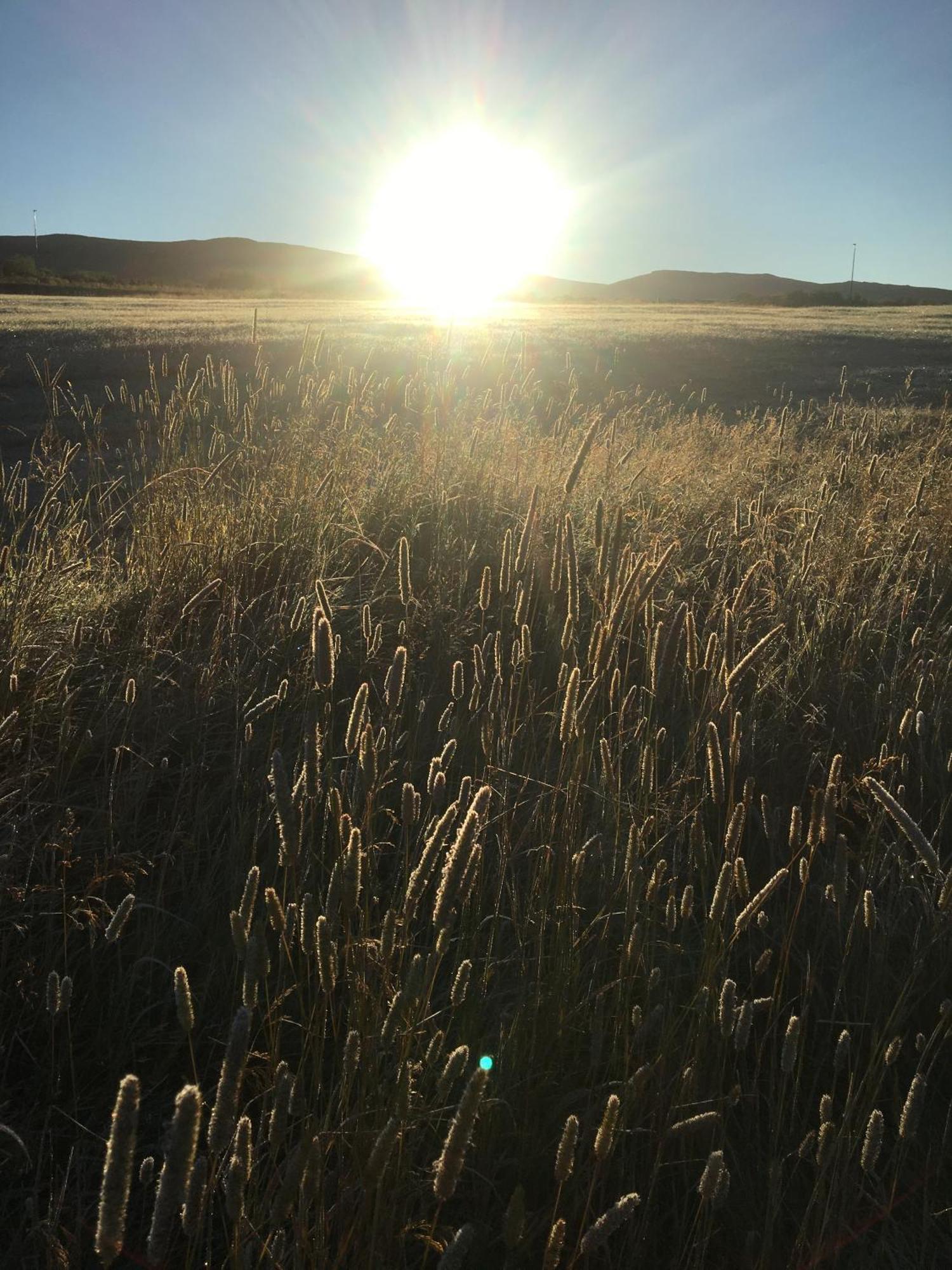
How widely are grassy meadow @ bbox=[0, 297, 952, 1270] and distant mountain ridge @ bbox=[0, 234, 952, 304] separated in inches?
2742

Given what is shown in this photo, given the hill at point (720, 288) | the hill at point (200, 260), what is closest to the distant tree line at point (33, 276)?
the hill at point (200, 260)

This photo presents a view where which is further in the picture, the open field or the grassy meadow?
the open field

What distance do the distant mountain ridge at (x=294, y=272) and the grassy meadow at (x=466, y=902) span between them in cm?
6964

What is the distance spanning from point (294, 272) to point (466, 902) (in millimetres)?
115110

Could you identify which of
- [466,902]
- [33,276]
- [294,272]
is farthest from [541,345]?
[294,272]

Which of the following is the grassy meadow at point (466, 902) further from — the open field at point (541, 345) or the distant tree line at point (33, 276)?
the distant tree line at point (33, 276)

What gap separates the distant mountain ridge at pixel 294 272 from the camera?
83875mm

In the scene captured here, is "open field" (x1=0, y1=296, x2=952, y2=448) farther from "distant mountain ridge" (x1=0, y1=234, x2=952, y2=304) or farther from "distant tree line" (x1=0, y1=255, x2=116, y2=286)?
"distant mountain ridge" (x1=0, y1=234, x2=952, y2=304)

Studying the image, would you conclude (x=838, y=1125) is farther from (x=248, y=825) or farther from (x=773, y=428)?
(x=773, y=428)

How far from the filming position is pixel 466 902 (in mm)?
1485

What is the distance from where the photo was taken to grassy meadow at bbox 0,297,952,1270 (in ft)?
3.84

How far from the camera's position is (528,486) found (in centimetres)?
467

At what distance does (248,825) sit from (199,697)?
0.58 meters

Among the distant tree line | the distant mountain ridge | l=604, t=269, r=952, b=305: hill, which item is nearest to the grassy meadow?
the distant tree line
